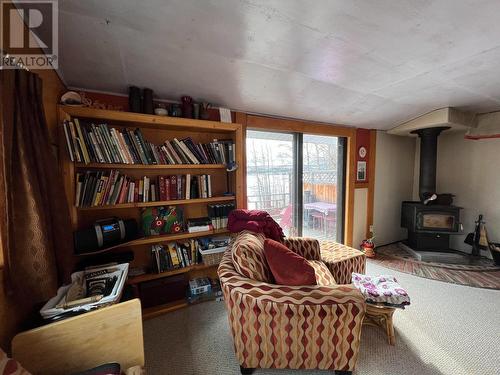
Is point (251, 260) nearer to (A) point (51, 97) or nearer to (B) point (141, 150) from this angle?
(B) point (141, 150)

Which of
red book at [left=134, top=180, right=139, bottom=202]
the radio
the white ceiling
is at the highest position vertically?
the white ceiling

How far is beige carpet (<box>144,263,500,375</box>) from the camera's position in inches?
53.7

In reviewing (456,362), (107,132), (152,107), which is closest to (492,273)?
(456,362)

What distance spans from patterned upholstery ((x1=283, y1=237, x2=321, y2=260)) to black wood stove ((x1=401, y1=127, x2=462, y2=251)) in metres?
2.25

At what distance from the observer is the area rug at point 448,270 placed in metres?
2.42

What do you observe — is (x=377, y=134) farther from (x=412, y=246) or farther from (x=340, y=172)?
(x=412, y=246)

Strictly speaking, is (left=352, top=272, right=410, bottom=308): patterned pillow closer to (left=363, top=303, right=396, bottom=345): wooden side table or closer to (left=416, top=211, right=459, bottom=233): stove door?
(left=363, top=303, right=396, bottom=345): wooden side table

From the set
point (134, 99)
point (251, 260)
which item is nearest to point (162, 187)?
point (134, 99)

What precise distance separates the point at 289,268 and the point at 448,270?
9.39 ft

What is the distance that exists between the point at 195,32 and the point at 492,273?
4.30m

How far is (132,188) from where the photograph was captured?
180cm

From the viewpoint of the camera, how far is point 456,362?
1.39 m

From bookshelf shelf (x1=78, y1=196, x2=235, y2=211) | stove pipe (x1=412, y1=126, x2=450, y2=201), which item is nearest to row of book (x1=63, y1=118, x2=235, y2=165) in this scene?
bookshelf shelf (x1=78, y1=196, x2=235, y2=211)

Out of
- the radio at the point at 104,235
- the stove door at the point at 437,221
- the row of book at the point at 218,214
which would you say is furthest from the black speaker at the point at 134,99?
the stove door at the point at 437,221
